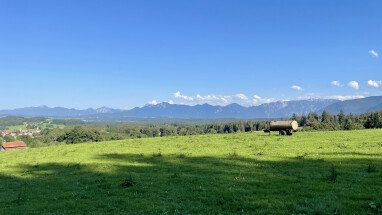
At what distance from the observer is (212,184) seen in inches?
732

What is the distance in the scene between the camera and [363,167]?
20781 millimetres

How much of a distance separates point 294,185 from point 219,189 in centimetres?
330

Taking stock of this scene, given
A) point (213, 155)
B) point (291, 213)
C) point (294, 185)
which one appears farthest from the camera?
point (213, 155)

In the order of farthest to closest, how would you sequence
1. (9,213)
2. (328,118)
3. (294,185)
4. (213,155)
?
(328,118)
(213,155)
(294,185)
(9,213)

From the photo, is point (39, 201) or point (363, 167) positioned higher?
point (363, 167)

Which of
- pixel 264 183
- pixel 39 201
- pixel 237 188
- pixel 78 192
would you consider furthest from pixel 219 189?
pixel 39 201

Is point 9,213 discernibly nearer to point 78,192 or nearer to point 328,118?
point 78,192

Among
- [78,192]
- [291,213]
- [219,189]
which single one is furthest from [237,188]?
[78,192]

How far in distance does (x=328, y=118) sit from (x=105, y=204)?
13922 centimetres

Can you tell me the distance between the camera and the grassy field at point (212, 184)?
14648 millimetres

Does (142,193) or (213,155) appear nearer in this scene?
(142,193)

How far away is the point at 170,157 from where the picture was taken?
30297 mm

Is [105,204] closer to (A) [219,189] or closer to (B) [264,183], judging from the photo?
(A) [219,189]

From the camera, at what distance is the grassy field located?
14.6 metres
